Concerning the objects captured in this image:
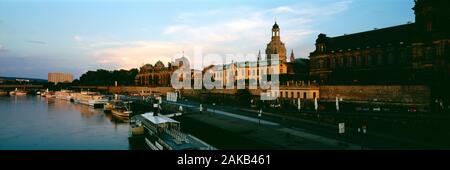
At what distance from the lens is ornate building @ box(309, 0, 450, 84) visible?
56.4 meters

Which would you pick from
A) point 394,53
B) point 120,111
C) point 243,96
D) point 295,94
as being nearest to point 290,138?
point 295,94

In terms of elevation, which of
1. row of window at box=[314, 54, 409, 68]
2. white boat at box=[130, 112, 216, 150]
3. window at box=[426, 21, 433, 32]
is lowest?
white boat at box=[130, 112, 216, 150]

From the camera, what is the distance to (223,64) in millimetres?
121000

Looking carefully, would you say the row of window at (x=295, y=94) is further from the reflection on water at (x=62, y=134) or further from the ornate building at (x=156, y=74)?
the ornate building at (x=156, y=74)

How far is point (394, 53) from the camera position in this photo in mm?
68500

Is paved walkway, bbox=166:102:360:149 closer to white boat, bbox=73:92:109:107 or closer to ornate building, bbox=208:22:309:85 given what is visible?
ornate building, bbox=208:22:309:85

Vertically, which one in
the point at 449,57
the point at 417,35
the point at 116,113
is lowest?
the point at 116,113

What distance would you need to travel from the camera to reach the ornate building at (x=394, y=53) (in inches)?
2221

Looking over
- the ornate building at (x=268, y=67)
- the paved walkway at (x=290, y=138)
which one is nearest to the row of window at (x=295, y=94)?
the ornate building at (x=268, y=67)

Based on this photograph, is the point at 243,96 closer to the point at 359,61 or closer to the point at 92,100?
the point at 359,61

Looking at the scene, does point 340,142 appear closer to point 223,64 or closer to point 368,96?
point 368,96

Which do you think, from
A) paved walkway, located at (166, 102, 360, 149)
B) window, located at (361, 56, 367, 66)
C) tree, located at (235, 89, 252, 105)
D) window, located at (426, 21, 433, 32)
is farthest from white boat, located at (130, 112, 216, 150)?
window, located at (361, 56, 367, 66)
